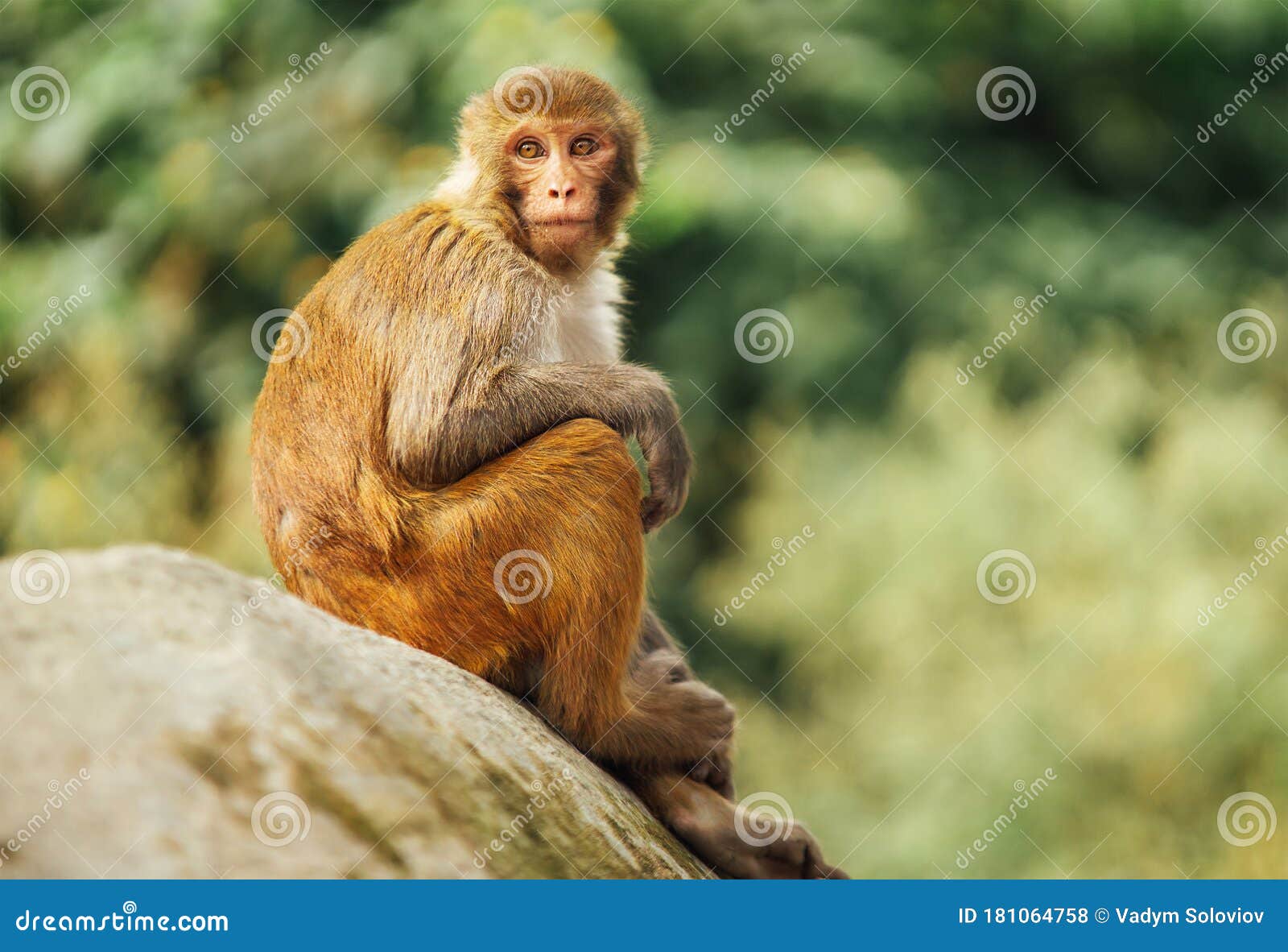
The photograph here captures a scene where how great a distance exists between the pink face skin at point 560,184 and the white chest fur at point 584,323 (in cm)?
21

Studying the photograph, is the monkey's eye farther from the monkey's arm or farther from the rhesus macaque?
the monkey's arm

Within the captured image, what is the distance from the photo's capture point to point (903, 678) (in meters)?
11.2

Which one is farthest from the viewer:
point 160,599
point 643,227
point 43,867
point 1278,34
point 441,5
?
point 1278,34

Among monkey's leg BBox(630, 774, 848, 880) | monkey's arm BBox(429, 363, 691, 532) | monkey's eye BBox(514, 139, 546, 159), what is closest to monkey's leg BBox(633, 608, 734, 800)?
monkey's leg BBox(630, 774, 848, 880)

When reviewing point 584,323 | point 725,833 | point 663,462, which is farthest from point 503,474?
point 725,833

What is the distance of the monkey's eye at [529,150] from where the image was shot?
620cm

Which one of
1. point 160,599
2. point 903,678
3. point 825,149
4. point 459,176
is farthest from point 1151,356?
point 160,599

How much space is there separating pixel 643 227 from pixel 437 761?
22.2 feet

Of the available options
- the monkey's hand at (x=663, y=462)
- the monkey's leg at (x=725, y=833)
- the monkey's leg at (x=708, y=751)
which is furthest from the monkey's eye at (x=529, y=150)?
the monkey's leg at (x=725, y=833)

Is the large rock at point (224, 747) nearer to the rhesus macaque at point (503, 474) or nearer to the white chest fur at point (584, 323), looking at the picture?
the rhesus macaque at point (503, 474)

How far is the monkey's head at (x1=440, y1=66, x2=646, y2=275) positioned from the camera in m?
6.11

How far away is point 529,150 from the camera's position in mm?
6211

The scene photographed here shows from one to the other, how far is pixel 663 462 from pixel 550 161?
1.50 metres

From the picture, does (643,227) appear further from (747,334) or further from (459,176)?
(459,176)
